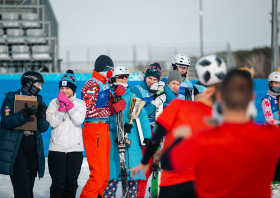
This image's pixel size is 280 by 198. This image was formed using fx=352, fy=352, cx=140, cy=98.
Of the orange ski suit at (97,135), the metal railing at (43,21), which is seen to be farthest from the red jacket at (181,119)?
the metal railing at (43,21)

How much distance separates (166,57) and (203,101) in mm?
12269

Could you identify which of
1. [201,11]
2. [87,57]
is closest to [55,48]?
[87,57]

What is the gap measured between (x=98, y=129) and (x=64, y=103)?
0.57 m

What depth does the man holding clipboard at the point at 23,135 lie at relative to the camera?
4.18m

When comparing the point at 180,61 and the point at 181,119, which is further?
the point at 180,61

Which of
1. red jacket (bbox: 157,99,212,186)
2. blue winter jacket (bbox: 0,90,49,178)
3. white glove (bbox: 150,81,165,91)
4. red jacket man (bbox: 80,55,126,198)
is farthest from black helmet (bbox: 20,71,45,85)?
red jacket (bbox: 157,99,212,186)

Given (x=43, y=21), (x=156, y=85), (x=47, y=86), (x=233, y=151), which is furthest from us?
(x=43, y=21)

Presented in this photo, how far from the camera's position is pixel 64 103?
4.57 meters

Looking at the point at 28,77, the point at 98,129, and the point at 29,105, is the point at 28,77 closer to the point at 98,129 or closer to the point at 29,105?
the point at 29,105

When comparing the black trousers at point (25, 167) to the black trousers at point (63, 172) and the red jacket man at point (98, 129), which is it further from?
the red jacket man at point (98, 129)

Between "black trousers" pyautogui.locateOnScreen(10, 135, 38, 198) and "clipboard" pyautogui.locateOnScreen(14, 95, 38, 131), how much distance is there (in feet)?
0.44

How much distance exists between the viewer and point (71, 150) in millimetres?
4609

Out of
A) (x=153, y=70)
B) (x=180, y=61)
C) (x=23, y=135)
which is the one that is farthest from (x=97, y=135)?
(x=180, y=61)

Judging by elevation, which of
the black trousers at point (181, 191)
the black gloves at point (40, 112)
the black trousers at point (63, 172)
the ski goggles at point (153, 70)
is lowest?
the black trousers at point (63, 172)
